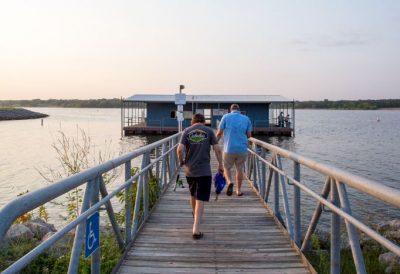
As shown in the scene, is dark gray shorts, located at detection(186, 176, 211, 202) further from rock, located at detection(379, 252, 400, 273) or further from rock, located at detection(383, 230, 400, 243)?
rock, located at detection(383, 230, 400, 243)

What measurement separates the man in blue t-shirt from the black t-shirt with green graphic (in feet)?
7.46

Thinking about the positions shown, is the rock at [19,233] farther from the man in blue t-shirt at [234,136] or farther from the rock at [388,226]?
the rock at [388,226]

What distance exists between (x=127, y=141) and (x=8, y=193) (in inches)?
885

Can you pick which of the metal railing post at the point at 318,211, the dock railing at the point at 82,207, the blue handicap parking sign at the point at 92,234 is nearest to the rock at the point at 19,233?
the dock railing at the point at 82,207

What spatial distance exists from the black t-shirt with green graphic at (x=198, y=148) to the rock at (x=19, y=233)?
424cm

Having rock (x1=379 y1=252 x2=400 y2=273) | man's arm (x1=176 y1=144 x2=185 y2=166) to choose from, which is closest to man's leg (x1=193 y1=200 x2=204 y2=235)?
man's arm (x1=176 y1=144 x2=185 y2=166)

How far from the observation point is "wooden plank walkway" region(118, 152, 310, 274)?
461 centimetres

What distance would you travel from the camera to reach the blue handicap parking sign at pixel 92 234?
333 cm

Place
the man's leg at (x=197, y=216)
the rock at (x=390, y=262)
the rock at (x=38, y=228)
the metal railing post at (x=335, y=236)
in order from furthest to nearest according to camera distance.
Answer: the rock at (x=38, y=228), the rock at (x=390, y=262), the man's leg at (x=197, y=216), the metal railing post at (x=335, y=236)

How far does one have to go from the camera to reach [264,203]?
25.9 feet

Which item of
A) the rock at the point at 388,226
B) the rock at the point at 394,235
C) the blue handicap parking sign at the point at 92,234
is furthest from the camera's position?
the rock at the point at 388,226

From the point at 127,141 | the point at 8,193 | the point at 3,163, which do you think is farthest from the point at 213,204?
the point at 127,141

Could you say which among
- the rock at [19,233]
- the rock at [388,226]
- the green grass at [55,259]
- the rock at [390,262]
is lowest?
the rock at [388,226]

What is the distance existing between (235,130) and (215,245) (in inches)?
126
